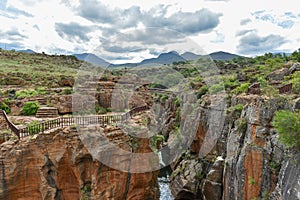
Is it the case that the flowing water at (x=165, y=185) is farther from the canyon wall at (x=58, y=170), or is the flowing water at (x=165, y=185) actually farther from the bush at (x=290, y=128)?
the bush at (x=290, y=128)

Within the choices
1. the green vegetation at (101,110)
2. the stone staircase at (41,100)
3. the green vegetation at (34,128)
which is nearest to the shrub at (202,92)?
the green vegetation at (101,110)

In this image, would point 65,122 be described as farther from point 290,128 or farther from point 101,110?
point 290,128

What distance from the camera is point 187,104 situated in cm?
3353

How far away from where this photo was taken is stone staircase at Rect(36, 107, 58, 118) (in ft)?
49.1

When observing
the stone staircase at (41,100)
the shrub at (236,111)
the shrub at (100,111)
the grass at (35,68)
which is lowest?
the shrub at (236,111)

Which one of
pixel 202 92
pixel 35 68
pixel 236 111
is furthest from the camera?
pixel 35 68

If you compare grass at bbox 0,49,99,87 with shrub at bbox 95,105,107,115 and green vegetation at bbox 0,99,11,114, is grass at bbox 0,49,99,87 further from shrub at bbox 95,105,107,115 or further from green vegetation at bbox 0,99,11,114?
shrub at bbox 95,105,107,115

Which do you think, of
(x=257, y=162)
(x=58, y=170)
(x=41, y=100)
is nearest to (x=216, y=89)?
(x=257, y=162)

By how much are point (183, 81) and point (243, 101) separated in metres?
24.4

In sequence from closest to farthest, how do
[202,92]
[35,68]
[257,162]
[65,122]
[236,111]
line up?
[65,122], [257,162], [236,111], [202,92], [35,68]

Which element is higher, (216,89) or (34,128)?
(216,89)

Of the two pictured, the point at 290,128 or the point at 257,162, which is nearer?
the point at 290,128

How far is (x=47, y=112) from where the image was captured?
1510 cm

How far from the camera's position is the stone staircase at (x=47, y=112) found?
1495 cm
